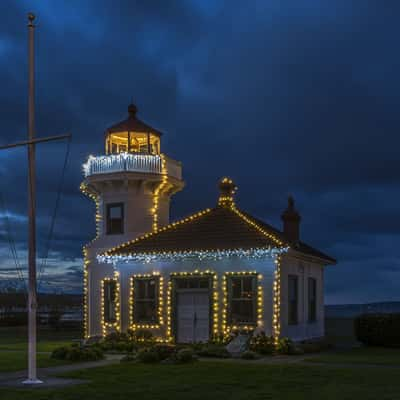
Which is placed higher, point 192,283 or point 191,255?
point 191,255

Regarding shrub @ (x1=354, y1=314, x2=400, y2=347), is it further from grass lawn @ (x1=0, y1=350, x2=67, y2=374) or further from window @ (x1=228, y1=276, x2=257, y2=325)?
grass lawn @ (x1=0, y1=350, x2=67, y2=374)

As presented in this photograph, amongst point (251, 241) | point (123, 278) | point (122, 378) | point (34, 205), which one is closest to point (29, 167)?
point (34, 205)

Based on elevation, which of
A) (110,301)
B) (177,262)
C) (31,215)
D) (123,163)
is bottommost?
(110,301)

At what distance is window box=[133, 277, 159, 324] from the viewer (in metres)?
28.0

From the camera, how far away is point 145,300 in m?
28.2

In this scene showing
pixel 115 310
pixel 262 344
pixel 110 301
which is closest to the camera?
pixel 262 344

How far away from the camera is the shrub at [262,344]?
24453mm

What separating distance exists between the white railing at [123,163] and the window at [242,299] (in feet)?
23.6

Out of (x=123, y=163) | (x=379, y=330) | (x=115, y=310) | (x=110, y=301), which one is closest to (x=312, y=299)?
(x=379, y=330)

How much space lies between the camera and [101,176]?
30.9 m

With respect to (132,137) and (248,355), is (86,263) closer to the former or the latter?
(132,137)

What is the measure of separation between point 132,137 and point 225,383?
712 inches

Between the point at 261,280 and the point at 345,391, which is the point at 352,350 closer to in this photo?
the point at 261,280

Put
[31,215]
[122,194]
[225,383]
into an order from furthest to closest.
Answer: [122,194], [31,215], [225,383]
